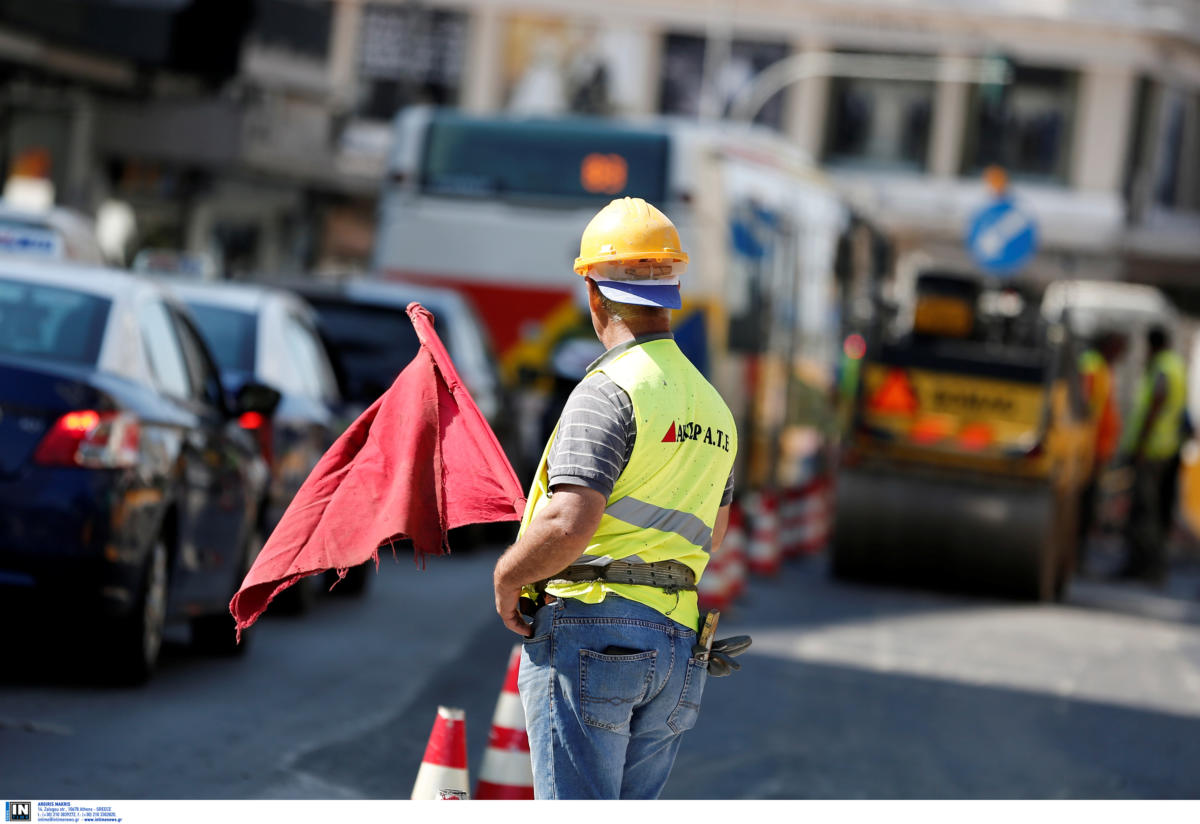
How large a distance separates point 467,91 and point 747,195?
30956 millimetres

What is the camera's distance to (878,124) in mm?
52938

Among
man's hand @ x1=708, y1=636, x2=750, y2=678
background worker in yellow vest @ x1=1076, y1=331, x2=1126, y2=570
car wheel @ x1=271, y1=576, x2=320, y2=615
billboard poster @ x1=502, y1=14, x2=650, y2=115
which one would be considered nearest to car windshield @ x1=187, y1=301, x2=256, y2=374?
car wheel @ x1=271, y1=576, x2=320, y2=615

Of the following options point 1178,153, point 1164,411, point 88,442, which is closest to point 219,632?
point 88,442

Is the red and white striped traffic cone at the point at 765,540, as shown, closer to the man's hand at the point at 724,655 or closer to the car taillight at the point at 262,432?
the car taillight at the point at 262,432

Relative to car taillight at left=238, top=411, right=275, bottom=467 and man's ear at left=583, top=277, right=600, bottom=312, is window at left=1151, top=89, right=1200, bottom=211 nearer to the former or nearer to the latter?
car taillight at left=238, top=411, right=275, bottom=467

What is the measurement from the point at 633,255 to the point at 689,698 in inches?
35.4

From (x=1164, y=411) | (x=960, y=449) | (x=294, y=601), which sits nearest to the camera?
(x=294, y=601)

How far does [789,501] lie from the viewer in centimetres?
2023

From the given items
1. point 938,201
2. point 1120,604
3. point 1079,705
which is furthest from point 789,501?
point 938,201

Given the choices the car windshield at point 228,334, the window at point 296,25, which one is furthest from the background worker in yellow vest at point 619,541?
Answer: the window at point 296,25

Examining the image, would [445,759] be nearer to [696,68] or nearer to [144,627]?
[144,627]

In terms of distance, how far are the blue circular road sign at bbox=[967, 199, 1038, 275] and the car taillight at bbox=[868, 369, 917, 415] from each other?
690 cm

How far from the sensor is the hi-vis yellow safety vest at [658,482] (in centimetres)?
450
